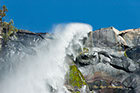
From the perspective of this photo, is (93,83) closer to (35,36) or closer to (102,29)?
(102,29)

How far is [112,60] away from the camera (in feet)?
74.8

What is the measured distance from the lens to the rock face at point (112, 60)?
20562mm

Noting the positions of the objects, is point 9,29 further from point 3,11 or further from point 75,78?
point 75,78

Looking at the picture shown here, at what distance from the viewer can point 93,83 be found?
20797 mm

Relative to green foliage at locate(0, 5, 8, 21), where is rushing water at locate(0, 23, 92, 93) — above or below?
below

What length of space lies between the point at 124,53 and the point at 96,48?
11.4 ft

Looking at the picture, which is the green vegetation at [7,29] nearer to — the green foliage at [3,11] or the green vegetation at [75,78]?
the green foliage at [3,11]

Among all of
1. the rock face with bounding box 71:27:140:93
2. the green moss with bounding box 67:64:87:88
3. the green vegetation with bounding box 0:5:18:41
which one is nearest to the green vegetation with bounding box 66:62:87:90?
the green moss with bounding box 67:64:87:88

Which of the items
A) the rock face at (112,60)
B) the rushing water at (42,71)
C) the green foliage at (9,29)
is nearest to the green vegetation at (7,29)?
the green foliage at (9,29)

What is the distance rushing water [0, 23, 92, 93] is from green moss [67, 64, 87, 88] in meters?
0.75

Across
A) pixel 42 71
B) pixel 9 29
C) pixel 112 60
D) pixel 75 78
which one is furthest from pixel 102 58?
pixel 9 29

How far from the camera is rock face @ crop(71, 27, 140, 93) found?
20562 millimetres

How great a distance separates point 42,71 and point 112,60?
8416 mm

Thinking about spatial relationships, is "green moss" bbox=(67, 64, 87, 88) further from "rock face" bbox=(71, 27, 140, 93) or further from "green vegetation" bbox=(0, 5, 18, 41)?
"green vegetation" bbox=(0, 5, 18, 41)
